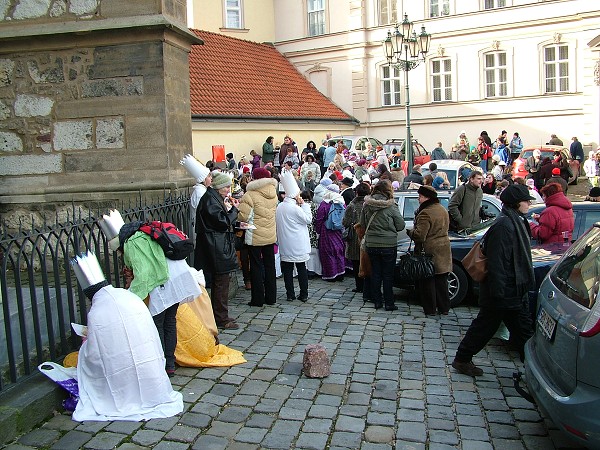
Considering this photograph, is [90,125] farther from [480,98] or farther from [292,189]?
[480,98]

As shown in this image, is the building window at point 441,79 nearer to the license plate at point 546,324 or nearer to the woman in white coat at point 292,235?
the woman in white coat at point 292,235

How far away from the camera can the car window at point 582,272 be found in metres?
4.50

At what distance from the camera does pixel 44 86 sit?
8.76m

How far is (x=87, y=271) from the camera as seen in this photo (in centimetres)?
543

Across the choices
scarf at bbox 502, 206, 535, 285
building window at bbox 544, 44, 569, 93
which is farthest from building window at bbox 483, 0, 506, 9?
scarf at bbox 502, 206, 535, 285

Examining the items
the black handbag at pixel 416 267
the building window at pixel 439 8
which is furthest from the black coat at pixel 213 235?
the building window at pixel 439 8

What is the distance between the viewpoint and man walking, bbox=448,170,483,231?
34.6 ft

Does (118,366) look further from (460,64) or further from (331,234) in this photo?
(460,64)

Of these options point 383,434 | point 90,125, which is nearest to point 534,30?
point 90,125

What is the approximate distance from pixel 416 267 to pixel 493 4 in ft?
87.8

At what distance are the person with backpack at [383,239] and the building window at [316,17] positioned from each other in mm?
29421

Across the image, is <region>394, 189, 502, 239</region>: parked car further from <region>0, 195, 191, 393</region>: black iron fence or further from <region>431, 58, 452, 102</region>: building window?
<region>431, 58, 452, 102</region>: building window

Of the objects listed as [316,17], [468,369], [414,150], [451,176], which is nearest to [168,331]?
[468,369]

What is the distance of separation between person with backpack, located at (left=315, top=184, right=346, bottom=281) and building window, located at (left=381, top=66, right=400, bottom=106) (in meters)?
25.2
